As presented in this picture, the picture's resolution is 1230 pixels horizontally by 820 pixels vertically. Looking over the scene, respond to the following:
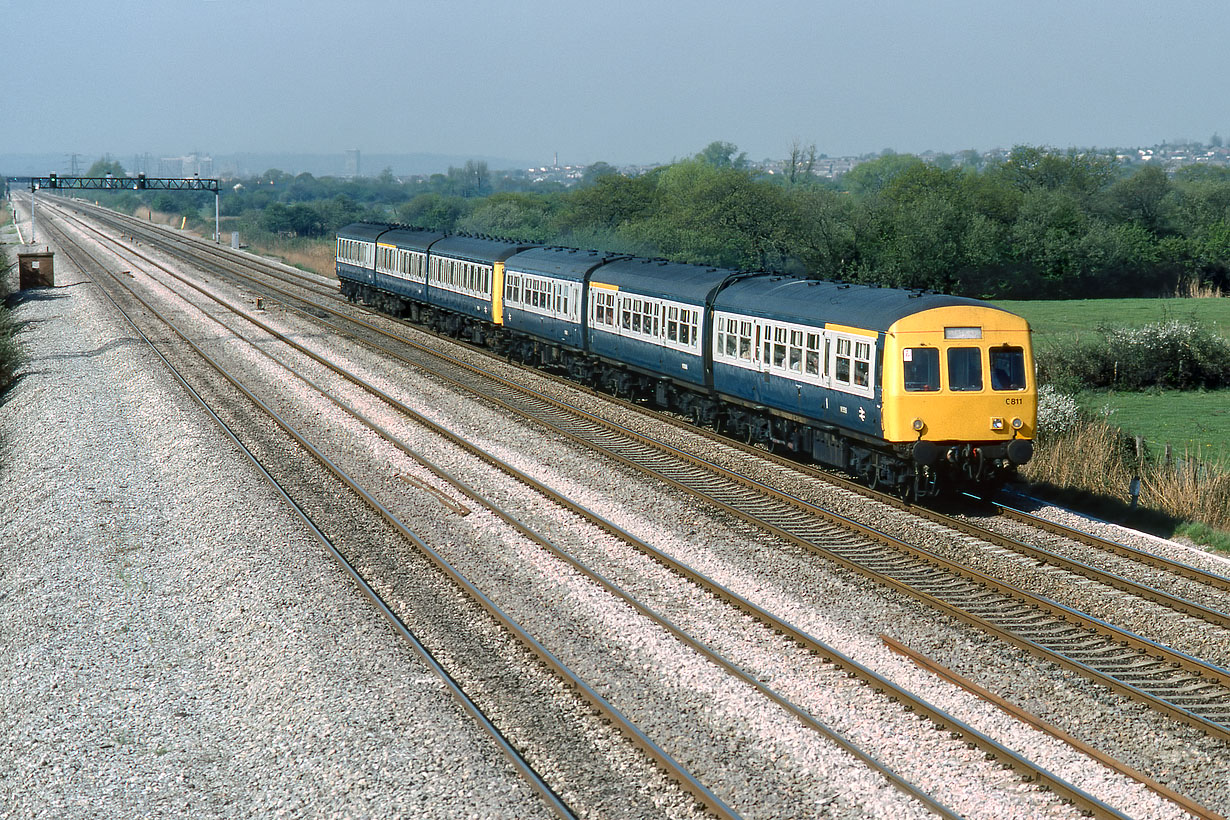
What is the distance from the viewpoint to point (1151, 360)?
33406 millimetres

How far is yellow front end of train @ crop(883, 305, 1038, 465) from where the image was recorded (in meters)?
16.3

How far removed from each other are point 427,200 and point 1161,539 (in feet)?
453

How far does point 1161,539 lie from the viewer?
15.7 m

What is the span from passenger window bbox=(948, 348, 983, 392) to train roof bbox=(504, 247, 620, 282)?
12.5 metres

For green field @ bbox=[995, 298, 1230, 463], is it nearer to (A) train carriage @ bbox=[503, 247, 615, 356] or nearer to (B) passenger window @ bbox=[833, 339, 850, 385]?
(B) passenger window @ bbox=[833, 339, 850, 385]

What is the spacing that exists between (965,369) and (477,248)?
21.2 metres

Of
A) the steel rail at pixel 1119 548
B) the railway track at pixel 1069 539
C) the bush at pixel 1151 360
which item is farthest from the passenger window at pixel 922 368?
the bush at pixel 1151 360

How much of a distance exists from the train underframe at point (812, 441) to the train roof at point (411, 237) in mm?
8121

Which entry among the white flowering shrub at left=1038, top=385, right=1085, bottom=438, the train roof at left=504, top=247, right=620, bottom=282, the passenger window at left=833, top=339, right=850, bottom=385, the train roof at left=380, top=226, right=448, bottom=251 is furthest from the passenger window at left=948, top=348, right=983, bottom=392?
the train roof at left=380, top=226, right=448, bottom=251

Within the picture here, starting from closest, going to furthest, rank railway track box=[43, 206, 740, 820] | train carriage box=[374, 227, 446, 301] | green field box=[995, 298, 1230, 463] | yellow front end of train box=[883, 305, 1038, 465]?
railway track box=[43, 206, 740, 820]
yellow front end of train box=[883, 305, 1038, 465]
green field box=[995, 298, 1230, 463]
train carriage box=[374, 227, 446, 301]

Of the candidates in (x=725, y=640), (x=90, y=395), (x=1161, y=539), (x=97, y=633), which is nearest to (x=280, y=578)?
(x=97, y=633)

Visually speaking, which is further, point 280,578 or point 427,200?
point 427,200

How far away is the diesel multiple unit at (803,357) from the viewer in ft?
53.9

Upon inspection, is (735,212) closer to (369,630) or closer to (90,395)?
(90,395)
